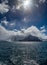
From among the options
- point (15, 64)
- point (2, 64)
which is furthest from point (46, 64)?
point (2, 64)

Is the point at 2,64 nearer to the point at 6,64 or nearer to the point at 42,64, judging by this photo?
the point at 6,64

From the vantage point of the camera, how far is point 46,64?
42.3 metres

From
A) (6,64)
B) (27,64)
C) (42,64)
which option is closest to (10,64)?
(6,64)

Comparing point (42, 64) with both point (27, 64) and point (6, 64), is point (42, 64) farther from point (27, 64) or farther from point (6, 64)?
point (6, 64)

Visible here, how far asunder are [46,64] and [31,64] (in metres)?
4.25

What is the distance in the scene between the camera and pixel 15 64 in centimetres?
4103

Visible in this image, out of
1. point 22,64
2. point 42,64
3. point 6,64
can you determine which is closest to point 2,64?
point 6,64

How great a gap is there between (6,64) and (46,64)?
1068 centimetres

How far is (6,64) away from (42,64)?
966 centimetres

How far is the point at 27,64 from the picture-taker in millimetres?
41344

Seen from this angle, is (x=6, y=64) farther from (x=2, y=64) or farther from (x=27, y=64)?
(x=27, y=64)

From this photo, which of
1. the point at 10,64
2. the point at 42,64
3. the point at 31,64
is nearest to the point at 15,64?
the point at 10,64

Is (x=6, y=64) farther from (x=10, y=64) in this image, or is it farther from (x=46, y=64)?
(x=46, y=64)

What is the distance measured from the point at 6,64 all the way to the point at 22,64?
4.19m
